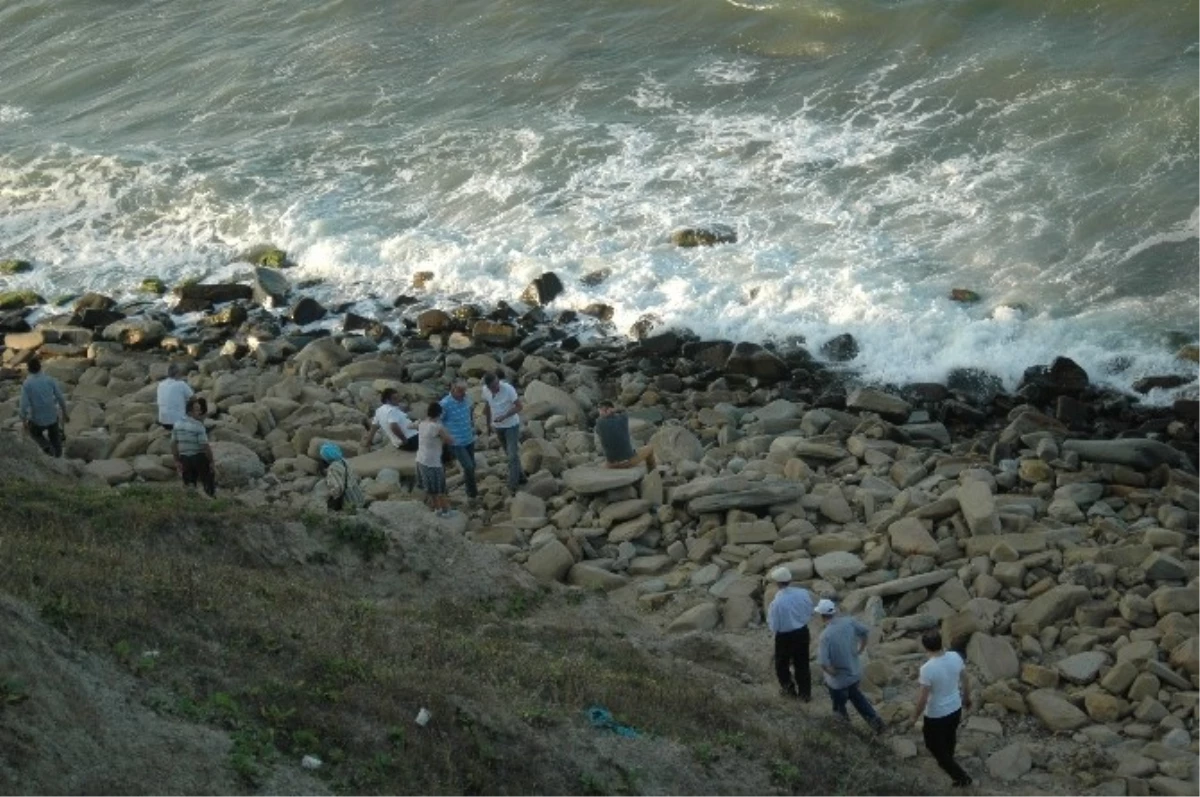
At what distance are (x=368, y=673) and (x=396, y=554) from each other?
12.1 ft

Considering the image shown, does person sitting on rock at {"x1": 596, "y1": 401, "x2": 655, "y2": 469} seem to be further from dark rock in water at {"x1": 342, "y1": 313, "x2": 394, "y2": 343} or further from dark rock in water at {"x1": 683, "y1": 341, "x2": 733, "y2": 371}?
dark rock in water at {"x1": 342, "y1": 313, "x2": 394, "y2": 343}

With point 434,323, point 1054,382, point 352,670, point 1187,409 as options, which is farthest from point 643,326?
point 352,670

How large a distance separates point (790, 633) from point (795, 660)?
0.34 metres

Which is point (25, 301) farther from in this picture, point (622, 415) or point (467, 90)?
point (622, 415)

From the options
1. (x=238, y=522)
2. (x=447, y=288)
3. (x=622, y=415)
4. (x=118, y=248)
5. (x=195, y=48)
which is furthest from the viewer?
(x=195, y=48)

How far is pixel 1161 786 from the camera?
1319cm

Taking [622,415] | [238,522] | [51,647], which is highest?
[51,647]

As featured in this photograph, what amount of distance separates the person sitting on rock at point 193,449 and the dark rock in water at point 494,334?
7033mm

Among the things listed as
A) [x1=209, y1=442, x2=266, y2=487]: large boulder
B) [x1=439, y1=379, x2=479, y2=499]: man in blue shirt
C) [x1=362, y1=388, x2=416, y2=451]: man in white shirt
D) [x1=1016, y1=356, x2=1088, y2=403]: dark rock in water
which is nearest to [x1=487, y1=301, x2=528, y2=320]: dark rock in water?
[x1=362, y1=388, x2=416, y2=451]: man in white shirt

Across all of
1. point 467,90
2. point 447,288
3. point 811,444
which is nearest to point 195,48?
point 467,90

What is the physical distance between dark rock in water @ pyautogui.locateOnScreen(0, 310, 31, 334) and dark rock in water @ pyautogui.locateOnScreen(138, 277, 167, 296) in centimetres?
196

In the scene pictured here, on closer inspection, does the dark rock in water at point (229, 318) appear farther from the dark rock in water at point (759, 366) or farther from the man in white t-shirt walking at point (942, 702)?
the man in white t-shirt walking at point (942, 702)

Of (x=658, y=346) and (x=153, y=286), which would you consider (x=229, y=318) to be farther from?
(x=658, y=346)

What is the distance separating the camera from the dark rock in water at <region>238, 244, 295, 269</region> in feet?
92.0
